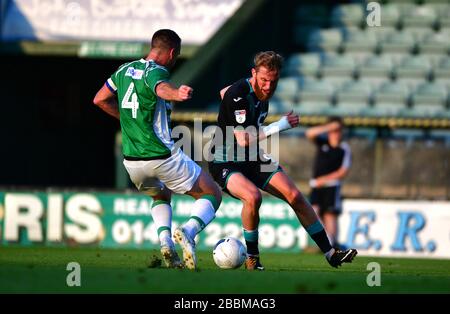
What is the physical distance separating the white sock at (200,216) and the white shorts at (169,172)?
21 cm

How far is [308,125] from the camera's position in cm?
1762

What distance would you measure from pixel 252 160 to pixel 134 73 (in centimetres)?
138

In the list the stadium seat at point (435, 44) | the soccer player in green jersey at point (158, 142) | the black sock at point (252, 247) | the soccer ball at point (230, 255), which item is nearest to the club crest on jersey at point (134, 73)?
the soccer player in green jersey at point (158, 142)

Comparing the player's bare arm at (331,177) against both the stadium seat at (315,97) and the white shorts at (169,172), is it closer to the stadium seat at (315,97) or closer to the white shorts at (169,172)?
the stadium seat at (315,97)

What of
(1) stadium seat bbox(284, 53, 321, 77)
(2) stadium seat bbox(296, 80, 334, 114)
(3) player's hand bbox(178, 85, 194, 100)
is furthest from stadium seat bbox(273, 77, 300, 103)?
(3) player's hand bbox(178, 85, 194, 100)

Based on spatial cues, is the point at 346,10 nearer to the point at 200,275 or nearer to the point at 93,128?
the point at 93,128

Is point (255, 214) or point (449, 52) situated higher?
point (449, 52)

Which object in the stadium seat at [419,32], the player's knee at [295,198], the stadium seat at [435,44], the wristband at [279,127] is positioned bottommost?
the player's knee at [295,198]

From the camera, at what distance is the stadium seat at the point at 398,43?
20.6 m

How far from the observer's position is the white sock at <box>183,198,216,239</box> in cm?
960

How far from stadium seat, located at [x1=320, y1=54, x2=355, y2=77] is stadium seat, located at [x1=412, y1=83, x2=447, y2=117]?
1.38m

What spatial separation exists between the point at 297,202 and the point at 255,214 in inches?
15.8
